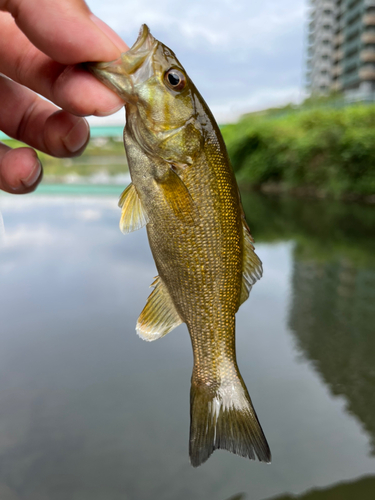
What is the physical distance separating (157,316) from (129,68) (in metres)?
0.91

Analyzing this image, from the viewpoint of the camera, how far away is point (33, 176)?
203 cm

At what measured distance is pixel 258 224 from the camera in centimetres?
1905

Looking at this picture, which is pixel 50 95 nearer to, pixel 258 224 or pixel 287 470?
pixel 287 470

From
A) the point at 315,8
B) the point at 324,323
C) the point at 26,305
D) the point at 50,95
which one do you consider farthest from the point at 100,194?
the point at 315,8

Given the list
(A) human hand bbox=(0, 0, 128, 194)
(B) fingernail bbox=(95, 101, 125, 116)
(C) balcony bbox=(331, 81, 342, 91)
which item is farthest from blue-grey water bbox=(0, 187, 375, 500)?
(C) balcony bbox=(331, 81, 342, 91)

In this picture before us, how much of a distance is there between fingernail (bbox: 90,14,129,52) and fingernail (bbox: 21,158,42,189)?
30.2 inches

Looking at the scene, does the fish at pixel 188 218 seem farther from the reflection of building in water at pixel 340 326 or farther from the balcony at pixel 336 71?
the balcony at pixel 336 71

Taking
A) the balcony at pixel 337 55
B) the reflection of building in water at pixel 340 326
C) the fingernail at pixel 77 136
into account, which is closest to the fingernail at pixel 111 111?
the fingernail at pixel 77 136

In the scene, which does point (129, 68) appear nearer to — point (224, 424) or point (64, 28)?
point (64, 28)

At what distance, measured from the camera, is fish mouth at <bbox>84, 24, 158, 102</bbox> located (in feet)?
4.72

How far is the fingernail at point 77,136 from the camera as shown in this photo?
1.93 m

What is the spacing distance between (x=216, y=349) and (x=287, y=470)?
4409 millimetres

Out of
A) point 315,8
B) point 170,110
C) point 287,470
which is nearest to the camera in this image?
point 170,110

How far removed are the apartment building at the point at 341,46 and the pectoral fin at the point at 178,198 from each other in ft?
205
